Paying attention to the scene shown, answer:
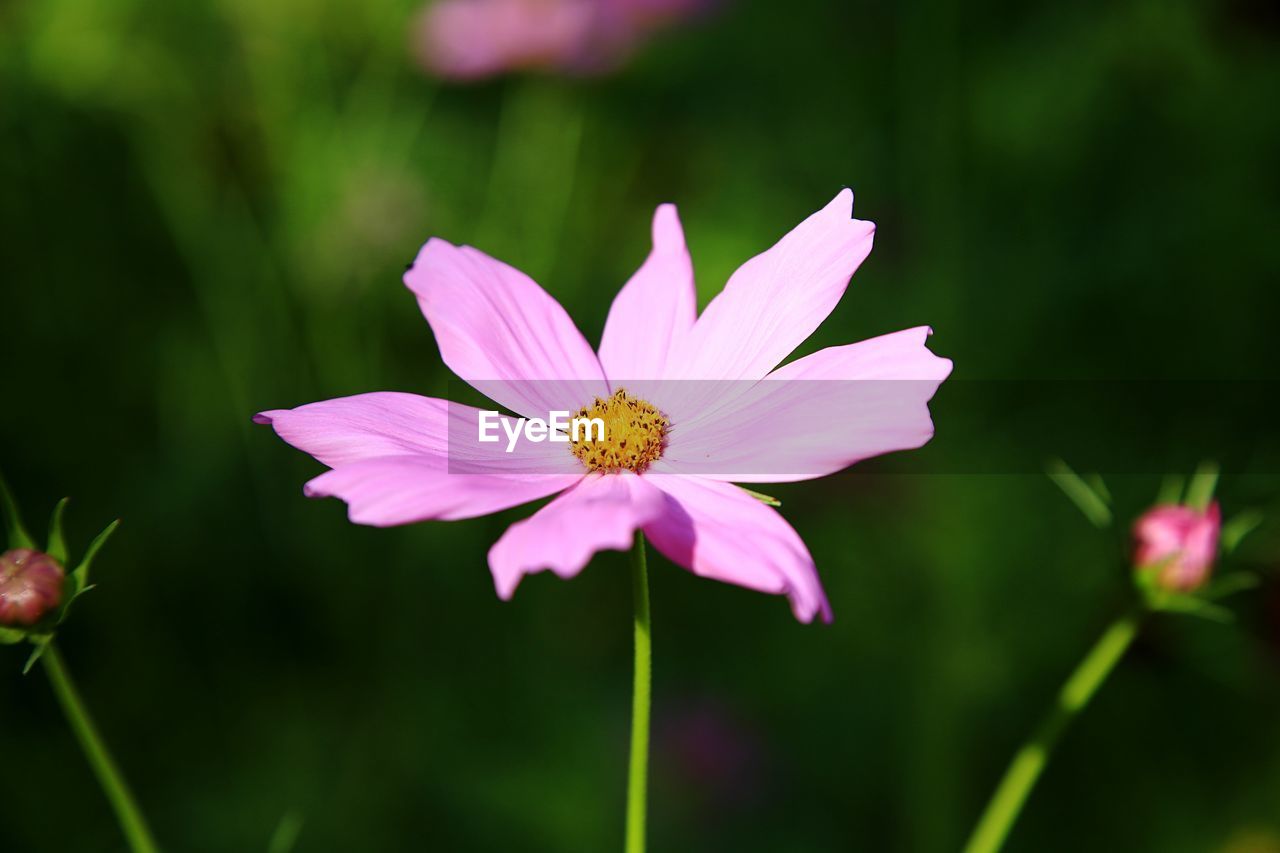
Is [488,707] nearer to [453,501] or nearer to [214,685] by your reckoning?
[214,685]

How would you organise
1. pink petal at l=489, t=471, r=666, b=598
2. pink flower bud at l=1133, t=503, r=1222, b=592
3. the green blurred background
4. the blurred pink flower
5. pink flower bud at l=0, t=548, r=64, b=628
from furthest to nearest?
1. the blurred pink flower
2. the green blurred background
3. pink flower bud at l=1133, t=503, r=1222, b=592
4. pink flower bud at l=0, t=548, r=64, b=628
5. pink petal at l=489, t=471, r=666, b=598

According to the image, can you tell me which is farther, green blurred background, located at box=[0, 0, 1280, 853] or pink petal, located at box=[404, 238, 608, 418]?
green blurred background, located at box=[0, 0, 1280, 853]

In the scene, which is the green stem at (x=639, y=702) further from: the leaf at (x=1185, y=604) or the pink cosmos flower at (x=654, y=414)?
the leaf at (x=1185, y=604)

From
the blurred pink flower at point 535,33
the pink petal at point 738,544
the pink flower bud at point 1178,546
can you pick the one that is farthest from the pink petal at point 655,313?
the blurred pink flower at point 535,33

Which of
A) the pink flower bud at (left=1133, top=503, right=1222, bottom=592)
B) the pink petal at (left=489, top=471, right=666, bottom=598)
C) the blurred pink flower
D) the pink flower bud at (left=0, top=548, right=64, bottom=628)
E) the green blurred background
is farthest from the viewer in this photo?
the blurred pink flower

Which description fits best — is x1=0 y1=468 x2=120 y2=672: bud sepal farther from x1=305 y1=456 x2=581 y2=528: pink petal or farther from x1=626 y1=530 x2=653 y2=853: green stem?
x1=626 y1=530 x2=653 y2=853: green stem

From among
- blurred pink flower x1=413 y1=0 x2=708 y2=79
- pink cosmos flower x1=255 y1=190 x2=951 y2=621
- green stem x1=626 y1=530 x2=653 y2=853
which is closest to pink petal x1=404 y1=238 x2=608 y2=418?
pink cosmos flower x1=255 y1=190 x2=951 y2=621
